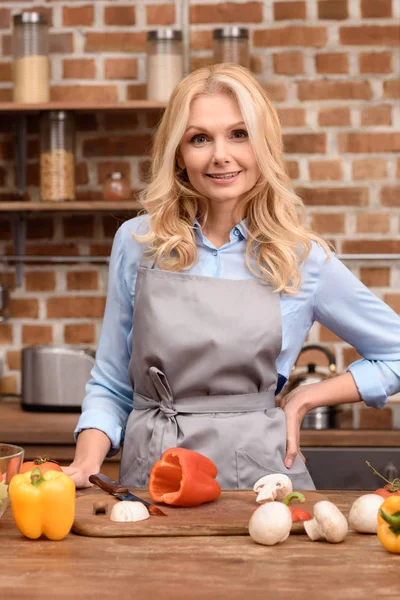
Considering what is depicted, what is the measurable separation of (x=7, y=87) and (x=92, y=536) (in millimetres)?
2147

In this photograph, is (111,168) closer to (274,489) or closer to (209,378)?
(209,378)

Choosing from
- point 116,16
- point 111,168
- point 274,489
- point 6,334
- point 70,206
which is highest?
point 116,16

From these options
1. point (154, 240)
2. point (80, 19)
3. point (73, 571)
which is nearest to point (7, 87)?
point (80, 19)

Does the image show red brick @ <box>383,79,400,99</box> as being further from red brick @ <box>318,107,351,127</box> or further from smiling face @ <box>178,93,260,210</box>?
smiling face @ <box>178,93,260,210</box>

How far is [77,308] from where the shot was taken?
3072 mm

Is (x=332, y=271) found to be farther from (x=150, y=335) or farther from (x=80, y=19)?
(x=80, y=19)

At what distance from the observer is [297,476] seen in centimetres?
174

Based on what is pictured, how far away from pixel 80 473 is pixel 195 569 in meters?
0.47

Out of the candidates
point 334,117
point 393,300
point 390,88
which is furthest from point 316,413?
point 390,88

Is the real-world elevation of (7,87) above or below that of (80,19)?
below

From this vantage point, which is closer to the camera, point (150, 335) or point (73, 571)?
point (73, 571)

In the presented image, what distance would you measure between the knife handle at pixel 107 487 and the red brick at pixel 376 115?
1.88 meters

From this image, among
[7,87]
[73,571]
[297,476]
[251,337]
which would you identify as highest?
[7,87]

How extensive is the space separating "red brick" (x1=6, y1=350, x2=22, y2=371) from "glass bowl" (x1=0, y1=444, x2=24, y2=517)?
1764 mm
